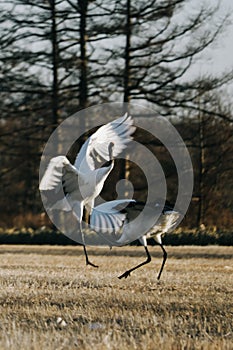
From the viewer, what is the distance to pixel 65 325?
6277 millimetres

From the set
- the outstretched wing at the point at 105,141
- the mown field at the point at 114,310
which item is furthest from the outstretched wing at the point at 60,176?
the mown field at the point at 114,310

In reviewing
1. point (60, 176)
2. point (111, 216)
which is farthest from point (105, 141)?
point (111, 216)

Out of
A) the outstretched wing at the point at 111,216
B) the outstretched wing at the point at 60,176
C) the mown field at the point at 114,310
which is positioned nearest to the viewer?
the mown field at the point at 114,310

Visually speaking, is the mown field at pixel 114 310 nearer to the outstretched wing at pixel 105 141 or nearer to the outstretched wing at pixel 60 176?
the outstretched wing at pixel 60 176

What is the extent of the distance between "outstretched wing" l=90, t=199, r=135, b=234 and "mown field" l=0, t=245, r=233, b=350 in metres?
0.66

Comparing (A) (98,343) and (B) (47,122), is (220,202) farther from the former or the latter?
(A) (98,343)

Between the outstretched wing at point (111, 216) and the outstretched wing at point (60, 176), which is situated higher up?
the outstretched wing at point (111, 216)

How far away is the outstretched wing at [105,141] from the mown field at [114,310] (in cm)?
203

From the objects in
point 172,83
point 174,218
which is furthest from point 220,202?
point 174,218

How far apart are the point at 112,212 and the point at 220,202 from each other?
17.8 meters

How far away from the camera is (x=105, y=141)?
45.3ft

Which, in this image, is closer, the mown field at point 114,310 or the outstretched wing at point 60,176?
the mown field at point 114,310

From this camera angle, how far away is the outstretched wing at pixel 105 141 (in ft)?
44.2

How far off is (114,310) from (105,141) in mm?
6853
